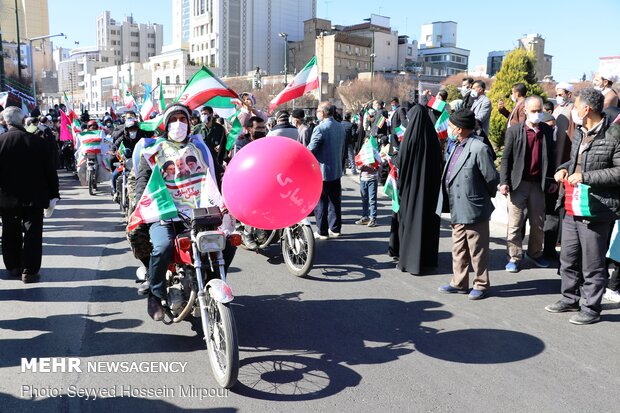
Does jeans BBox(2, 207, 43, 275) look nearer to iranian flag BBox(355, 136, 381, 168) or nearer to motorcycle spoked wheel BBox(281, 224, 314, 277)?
motorcycle spoked wheel BBox(281, 224, 314, 277)

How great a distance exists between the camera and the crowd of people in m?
5.18

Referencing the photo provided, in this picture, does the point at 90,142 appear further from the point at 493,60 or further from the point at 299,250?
the point at 493,60

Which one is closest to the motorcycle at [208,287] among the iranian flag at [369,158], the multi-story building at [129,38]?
the iranian flag at [369,158]

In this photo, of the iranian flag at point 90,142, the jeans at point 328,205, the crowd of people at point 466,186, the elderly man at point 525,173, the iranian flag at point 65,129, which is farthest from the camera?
the iranian flag at point 65,129

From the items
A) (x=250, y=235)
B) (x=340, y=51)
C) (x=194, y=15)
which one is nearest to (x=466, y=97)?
(x=250, y=235)

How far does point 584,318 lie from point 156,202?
4211 millimetres

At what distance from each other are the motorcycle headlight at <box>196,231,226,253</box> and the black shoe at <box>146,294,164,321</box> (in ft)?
3.03

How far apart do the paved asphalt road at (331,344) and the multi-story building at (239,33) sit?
349 ft

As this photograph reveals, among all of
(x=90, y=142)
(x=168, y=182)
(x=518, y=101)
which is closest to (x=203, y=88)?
(x=168, y=182)

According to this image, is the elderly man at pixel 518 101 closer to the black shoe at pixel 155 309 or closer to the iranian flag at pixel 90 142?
the black shoe at pixel 155 309

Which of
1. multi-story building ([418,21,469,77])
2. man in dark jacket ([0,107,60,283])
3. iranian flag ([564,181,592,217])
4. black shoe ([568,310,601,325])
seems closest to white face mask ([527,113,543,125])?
iranian flag ([564,181,592,217])

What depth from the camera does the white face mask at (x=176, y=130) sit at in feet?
16.4

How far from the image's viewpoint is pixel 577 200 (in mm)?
5309

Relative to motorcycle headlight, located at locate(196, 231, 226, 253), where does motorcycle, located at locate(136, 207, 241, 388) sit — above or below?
below
